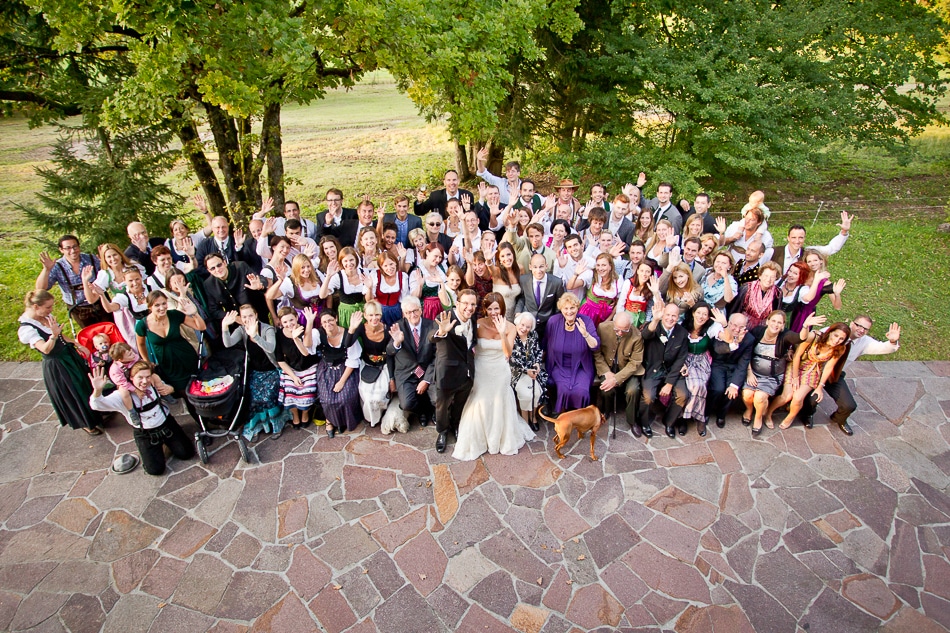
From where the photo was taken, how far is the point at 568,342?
635cm

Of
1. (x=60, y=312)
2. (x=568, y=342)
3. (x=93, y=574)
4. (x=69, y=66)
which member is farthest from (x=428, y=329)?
(x=69, y=66)

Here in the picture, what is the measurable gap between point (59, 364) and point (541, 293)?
5.74 m

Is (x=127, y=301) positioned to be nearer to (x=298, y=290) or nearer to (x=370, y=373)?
(x=298, y=290)

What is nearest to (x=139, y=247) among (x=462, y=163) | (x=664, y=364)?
(x=664, y=364)

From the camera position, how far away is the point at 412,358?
633 centimetres

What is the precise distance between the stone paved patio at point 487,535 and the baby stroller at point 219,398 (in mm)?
288

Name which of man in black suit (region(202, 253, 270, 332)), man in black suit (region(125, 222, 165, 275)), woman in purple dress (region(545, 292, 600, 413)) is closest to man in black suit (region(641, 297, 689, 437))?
woman in purple dress (region(545, 292, 600, 413))

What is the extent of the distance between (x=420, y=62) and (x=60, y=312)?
24.8 feet

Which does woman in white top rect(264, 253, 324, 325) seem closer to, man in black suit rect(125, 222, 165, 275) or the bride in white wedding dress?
man in black suit rect(125, 222, 165, 275)

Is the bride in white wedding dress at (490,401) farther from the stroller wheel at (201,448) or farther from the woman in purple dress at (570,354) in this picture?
the stroller wheel at (201,448)

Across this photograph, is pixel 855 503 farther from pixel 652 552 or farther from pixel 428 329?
pixel 428 329

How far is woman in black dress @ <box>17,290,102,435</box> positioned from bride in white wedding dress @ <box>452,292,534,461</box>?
4.49m

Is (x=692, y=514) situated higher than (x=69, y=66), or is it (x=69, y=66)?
(x=69, y=66)

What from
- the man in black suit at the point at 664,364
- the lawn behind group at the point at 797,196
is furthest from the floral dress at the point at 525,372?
the lawn behind group at the point at 797,196
